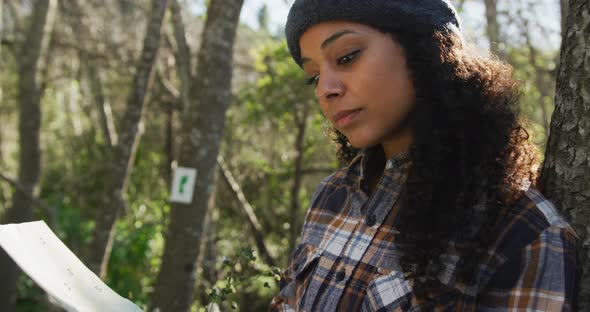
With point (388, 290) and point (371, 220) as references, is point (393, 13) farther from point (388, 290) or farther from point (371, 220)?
point (388, 290)

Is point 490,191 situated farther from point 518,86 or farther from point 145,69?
point 145,69

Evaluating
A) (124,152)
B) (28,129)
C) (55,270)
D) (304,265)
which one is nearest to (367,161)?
(304,265)

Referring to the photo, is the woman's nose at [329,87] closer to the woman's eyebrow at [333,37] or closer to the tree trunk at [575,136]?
the woman's eyebrow at [333,37]

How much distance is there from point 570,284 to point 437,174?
365 mm

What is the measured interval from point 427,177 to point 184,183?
298 cm

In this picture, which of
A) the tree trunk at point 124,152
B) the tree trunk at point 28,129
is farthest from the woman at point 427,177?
the tree trunk at point 28,129

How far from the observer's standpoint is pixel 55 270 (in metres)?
1.20

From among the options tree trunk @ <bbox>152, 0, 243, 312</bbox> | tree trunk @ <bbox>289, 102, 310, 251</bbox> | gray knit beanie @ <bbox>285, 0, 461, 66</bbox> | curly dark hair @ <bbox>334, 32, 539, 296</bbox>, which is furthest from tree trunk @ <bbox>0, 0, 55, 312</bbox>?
curly dark hair @ <bbox>334, 32, 539, 296</bbox>

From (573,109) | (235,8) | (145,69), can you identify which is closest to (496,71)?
(573,109)

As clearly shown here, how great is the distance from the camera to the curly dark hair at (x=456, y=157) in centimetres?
130

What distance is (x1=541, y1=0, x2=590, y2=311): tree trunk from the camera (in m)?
1.46

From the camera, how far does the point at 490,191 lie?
52.5 inches

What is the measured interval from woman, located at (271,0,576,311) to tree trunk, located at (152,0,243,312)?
2493mm

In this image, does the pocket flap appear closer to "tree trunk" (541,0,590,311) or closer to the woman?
the woman
